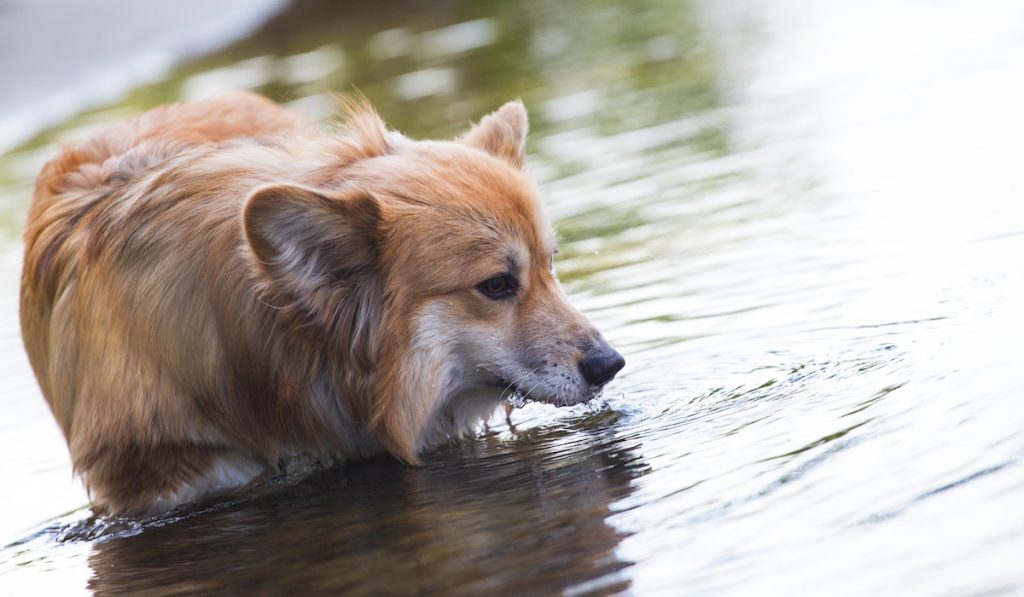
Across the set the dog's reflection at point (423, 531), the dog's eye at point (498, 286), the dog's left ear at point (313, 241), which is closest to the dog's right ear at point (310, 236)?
the dog's left ear at point (313, 241)

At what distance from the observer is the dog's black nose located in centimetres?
472

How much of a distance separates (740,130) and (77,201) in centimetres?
499

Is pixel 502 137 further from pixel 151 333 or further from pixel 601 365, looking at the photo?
pixel 151 333

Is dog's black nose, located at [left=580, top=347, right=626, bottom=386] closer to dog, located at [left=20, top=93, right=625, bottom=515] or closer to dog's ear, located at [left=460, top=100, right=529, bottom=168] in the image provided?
dog, located at [left=20, top=93, right=625, bottom=515]

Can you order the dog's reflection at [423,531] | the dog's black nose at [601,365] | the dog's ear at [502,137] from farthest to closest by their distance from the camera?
the dog's ear at [502,137]
the dog's black nose at [601,365]
the dog's reflection at [423,531]

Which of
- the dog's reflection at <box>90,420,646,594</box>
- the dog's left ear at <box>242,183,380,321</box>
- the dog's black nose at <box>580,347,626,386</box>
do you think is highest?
the dog's left ear at <box>242,183,380,321</box>

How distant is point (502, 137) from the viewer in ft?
17.5

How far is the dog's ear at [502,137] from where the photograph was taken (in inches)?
209

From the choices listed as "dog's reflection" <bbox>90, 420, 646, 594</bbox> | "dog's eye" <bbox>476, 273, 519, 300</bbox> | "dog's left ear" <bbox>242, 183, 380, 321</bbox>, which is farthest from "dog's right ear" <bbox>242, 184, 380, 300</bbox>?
"dog's reflection" <bbox>90, 420, 646, 594</bbox>

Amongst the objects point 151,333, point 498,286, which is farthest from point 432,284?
point 151,333

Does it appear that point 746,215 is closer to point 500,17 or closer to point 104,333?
point 104,333

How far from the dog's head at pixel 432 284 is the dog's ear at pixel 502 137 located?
336mm

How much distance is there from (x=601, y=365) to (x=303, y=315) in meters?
1.05

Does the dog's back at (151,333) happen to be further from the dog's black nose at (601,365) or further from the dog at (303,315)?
the dog's black nose at (601,365)
